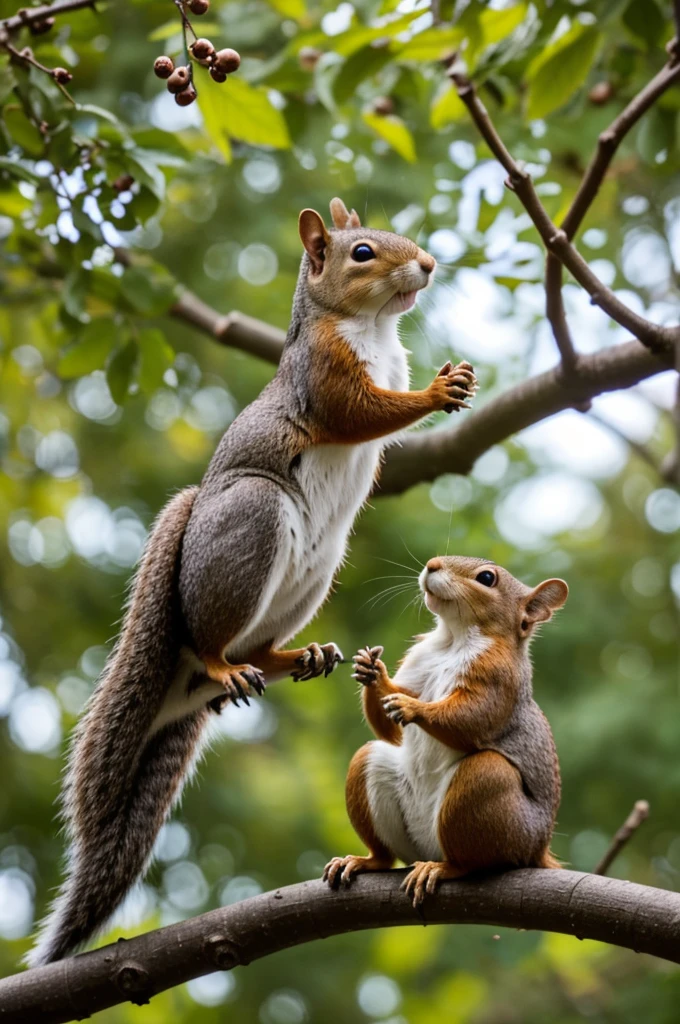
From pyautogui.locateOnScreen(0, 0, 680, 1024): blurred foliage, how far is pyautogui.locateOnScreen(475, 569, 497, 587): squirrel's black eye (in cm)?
23

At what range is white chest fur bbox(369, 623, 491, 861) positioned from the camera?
335 centimetres

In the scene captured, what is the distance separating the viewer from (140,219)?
425cm

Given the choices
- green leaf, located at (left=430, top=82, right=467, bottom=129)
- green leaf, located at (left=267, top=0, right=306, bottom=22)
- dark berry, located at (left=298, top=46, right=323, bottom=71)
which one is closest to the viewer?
green leaf, located at (left=430, top=82, right=467, bottom=129)

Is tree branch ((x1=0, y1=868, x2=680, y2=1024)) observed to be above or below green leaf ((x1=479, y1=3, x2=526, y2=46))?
below

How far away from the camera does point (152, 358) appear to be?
465 cm

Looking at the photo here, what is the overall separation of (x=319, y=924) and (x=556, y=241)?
211cm

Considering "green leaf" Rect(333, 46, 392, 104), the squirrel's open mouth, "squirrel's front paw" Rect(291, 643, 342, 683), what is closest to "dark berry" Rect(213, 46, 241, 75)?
the squirrel's open mouth

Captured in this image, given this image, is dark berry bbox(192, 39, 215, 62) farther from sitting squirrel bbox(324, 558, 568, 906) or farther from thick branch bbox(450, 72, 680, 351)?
sitting squirrel bbox(324, 558, 568, 906)

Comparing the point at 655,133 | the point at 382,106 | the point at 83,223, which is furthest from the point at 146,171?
the point at 655,133

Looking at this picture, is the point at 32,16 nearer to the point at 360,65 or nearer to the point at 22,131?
the point at 22,131

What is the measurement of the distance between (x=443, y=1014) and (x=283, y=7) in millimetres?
7113

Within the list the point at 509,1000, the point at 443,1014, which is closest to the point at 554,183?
the point at 443,1014

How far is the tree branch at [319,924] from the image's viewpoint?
282 cm

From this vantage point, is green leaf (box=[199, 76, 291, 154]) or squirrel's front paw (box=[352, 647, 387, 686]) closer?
squirrel's front paw (box=[352, 647, 387, 686])
